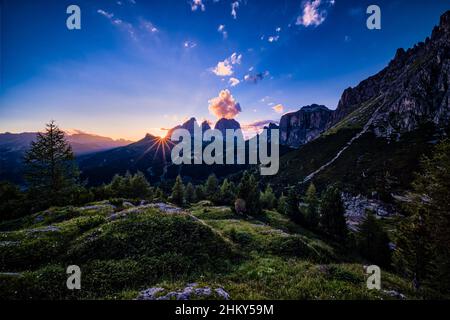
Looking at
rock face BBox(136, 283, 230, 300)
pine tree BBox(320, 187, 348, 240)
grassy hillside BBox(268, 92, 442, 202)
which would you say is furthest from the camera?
grassy hillside BBox(268, 92, 442, 202)

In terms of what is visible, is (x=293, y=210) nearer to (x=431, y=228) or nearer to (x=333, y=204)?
(x=333, y=204)

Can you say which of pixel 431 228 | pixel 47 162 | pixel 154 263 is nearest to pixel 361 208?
pixel 431 228

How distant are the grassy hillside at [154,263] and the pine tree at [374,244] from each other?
2097cm

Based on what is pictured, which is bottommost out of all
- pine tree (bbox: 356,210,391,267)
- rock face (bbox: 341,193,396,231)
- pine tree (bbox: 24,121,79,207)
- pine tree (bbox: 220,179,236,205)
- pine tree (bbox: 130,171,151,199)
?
rock face (bbox: 341,193,396,231)

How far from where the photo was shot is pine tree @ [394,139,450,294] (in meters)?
14.2

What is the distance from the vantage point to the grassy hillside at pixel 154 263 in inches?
459

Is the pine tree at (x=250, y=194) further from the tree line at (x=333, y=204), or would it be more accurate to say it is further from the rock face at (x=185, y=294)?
the rock face at (x=185, y=294)

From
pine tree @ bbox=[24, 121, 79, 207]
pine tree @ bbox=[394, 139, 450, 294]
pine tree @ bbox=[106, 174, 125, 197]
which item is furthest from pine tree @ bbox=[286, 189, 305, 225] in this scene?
pine tree @ bbox=[24, 121, 79, 207]

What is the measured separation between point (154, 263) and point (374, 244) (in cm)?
3898

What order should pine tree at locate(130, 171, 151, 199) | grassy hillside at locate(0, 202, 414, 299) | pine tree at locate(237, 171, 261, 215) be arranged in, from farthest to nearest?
1. pine tree at locate(130, 171, 151, 199)
2. pine tree at locate(237, 171, 261, 215)
3. grassy hillside at locate(0, 202, 414, 299)

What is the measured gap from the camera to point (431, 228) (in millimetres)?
15484

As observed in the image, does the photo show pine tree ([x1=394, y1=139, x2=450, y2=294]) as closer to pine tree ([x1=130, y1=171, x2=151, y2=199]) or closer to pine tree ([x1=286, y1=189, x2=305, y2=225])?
pine tree ([x1=286, y1=189, x2=305, y2=225])

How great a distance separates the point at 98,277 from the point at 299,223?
147 ft

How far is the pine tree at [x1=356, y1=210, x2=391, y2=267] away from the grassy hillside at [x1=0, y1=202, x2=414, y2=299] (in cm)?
2097
